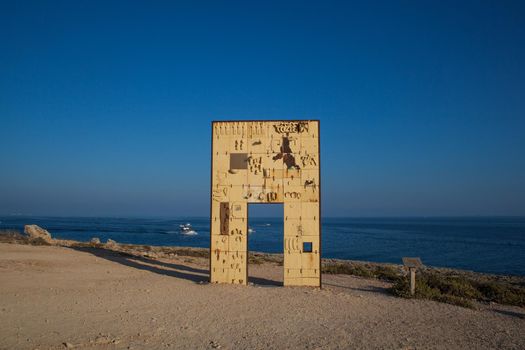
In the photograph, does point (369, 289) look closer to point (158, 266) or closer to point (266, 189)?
point (266, 189)

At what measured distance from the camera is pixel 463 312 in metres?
9.51

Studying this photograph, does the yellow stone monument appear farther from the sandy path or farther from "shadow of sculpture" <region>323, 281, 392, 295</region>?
"shadow of sculpture" <region>323, 281, 392, 295</region>

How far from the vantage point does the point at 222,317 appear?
8469 millimetres

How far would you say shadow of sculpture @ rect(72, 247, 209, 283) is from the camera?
14.3 metres

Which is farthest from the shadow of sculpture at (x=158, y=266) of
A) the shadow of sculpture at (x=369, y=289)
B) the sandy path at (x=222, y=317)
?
the shadow of sculpture at (x=369, y=289)

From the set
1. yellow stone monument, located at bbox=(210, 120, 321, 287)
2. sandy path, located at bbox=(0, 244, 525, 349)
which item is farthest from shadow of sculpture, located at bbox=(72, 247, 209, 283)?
yellow stone monument, located at bbox=(210, 120, 321, 287)

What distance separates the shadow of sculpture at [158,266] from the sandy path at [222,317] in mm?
728

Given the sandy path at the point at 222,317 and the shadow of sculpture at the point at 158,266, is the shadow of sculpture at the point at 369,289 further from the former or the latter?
the shadow of sculpture at the point at 158,266

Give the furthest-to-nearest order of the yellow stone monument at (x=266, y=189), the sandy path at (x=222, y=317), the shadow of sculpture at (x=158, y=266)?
the shadow of sculpture at (x=158, y=266) < the yellow stone monument at (x=266, y=189) < the sandy path at (x=222, y=317)

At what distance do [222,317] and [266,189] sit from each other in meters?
4.85

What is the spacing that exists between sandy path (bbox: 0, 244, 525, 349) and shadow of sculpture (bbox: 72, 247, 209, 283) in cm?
73

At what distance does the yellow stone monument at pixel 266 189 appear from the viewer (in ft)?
40.0

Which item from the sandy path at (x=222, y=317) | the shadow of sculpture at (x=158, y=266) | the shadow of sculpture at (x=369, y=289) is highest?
the sandy path at (x=222, y=317)

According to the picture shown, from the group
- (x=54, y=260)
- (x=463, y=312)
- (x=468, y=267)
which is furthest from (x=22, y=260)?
(x=468, y=267)
